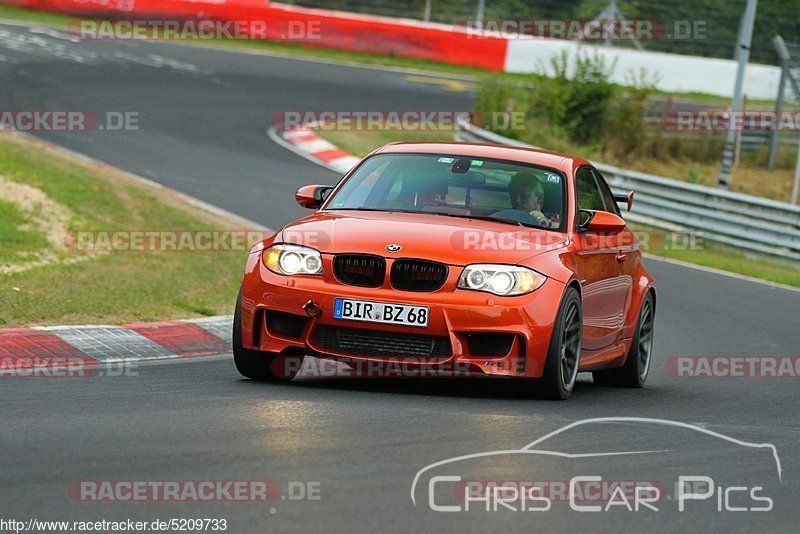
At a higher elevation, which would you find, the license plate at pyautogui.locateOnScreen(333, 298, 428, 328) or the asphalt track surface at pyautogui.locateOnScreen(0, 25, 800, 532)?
the license plate at pyautogui.locateOnScreen(333, 298, 428, 328)

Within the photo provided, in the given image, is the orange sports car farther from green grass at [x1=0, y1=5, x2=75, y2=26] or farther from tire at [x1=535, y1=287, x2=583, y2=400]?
green grass at [x1=0, y1=5, x2=75, y2=26]

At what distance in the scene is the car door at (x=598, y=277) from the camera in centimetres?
856

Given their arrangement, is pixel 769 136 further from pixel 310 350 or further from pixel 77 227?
pixel 310 350

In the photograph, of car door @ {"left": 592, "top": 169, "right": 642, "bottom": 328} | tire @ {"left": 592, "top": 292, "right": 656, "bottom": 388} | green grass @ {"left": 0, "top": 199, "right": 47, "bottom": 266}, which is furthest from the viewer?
green grass @ {"left": 0, "top": 199, "right": 47, "bottom": 266}

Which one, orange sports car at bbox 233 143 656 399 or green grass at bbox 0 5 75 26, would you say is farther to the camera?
green grass at bbox 0 5 75 26

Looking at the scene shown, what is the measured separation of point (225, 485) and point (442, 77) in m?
31.4

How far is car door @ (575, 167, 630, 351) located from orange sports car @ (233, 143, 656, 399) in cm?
3

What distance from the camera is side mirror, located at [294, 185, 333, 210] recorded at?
9000 millimetres

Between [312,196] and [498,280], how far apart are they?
1768mm

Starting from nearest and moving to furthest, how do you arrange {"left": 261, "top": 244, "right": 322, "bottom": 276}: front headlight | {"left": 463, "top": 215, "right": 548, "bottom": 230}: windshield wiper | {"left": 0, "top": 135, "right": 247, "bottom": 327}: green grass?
{"left": 261, "top": 244, "right": 322, "bottom": 276}: front headlight
{"left": 463, "top": 215, "right": 548, "bottom": 230}: windshield wiper
{"left": 0, "top": 135, "right": 247, "bottom": 327}: green grass

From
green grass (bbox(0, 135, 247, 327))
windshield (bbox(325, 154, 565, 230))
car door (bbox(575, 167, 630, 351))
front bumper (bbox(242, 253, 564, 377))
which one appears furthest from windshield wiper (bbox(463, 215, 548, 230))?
green grass (bbox(0, 135, 247, 327))

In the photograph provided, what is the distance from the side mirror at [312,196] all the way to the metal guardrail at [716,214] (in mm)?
12442

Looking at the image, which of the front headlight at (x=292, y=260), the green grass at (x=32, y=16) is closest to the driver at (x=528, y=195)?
the front headlight at (x=292, y=260)

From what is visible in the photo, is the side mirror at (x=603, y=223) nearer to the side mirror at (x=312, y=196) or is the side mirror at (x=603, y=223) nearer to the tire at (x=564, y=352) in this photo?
the tire at (x=564, y=352)
